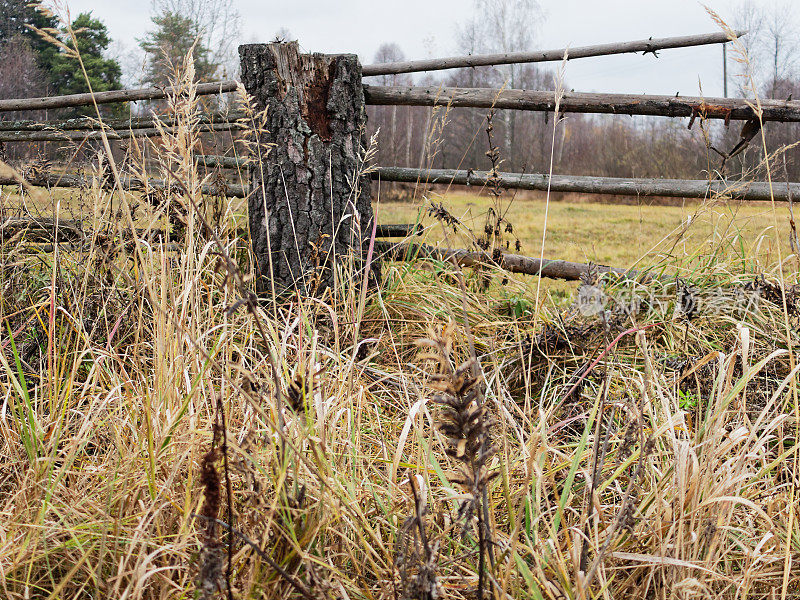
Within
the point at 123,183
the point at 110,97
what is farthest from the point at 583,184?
the point at 110,97

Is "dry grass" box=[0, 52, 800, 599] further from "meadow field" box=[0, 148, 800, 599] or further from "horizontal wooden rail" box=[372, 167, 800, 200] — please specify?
"horizontal wooden rail" box=[372, 167, 800, 200]

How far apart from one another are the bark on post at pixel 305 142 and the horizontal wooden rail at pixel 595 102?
54cm

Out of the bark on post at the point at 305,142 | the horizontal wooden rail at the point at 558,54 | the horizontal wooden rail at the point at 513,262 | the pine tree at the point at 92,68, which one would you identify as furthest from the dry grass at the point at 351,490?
the pine tree at the point at 92,68

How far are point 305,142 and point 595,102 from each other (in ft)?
5.18

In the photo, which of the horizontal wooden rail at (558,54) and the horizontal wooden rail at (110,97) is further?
the horizontal wooden rail at (110,97)

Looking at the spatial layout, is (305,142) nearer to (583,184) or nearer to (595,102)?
(595,102)

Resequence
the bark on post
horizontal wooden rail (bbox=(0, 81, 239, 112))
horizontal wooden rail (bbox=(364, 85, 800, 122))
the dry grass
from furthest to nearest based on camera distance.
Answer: horizontal wooden rail (bbox=(0, 81, 239, 112))
horizontal wooden rail (bbox=(364, 85, 800, 122))
the bark on post
the dry grass

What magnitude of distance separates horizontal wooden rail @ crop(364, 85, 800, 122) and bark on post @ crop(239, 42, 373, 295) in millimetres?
538

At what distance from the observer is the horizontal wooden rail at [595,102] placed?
3.11 metres

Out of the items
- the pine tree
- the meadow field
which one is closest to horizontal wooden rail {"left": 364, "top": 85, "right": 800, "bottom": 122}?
the meadow field

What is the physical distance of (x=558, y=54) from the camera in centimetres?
403

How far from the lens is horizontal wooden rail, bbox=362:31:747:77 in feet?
12.6

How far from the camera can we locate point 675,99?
10.5 feet

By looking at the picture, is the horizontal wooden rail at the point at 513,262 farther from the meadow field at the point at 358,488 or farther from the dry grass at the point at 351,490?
the dry grass at the point at 351,490
